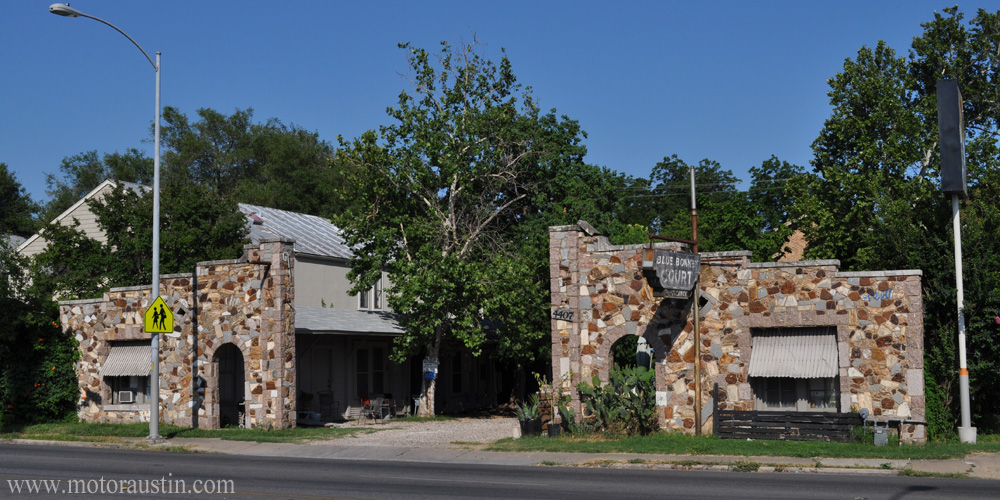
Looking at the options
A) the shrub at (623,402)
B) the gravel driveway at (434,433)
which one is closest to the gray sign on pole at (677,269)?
the shrub at (623,402)

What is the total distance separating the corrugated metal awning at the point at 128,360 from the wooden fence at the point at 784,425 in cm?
1620

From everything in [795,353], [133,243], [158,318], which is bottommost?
[795,353]

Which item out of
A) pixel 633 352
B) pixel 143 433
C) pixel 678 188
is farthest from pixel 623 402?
pixel 678 188

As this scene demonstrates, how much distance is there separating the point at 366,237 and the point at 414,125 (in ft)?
13.3

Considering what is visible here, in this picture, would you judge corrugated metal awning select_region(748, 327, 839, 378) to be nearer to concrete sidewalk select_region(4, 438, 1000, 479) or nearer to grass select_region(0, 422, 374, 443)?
concrete sidewalk select_region(4, 438, 1000, 479)

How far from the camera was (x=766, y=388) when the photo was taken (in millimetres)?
22078

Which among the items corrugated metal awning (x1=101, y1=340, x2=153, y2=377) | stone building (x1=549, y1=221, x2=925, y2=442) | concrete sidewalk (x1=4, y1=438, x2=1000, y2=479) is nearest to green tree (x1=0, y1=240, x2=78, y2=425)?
corrugated metal awning (x1=101, y1=340, x2=153, y2=377)

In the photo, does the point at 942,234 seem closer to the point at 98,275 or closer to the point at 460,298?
the point at 460,298

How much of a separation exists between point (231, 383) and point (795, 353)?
59.5 feet

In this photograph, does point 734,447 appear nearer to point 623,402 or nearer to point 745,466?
point 745,466

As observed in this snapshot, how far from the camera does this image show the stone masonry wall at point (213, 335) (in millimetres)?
25750

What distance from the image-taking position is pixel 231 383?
30.7 meters

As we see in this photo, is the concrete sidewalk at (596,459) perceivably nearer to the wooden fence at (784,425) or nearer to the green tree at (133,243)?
the wooden fence at (784,425)

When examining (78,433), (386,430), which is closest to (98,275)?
(78,433)
